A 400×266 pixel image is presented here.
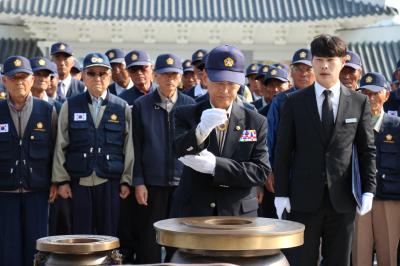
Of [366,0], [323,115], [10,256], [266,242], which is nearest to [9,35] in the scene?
[366,0]

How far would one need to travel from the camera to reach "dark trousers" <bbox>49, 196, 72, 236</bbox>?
6.65 meters

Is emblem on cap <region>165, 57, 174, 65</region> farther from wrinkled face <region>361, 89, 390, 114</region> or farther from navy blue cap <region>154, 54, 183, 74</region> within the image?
wrinkled face <region>361, 89, 390, 114</region>

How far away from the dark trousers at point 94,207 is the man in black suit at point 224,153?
1.83 meters

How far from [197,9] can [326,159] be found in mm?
11070

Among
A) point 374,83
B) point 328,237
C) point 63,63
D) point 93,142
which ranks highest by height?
point 63,63

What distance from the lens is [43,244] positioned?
14.4ft

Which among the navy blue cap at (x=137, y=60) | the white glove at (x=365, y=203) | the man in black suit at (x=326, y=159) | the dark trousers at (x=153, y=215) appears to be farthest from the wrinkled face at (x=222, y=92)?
the navy blue cap at (x=137, y=60)

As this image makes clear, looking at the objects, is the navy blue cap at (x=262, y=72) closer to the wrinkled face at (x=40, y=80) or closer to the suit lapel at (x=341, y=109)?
the wrinkled face at (x=40, y=80)

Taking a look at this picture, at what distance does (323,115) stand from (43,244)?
6.61ft

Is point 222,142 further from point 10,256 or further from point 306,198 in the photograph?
point 10,256

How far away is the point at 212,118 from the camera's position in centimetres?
412

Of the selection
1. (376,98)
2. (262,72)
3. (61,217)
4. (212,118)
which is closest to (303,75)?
(376,98)

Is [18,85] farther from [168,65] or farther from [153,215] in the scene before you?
[153,215]

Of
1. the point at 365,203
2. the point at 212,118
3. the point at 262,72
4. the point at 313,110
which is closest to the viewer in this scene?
the point at 212,118
